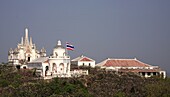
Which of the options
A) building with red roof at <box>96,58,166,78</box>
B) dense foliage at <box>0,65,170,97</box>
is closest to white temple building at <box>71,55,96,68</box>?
building with red roof at <box>96,58,166,78</box>

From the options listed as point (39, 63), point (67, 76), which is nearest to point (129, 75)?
point (67, 76)

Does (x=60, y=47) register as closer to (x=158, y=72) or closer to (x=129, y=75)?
(x=129, y=75)

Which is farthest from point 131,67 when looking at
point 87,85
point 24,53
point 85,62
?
point 24,53

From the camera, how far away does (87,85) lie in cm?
5828

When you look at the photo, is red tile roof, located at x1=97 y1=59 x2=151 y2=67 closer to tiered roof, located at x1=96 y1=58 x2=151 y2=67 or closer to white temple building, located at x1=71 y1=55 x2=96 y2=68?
tiered roof, located at x1=96 y1=58 x2=151 y2=67

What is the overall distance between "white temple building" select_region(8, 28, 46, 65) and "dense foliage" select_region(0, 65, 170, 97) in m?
11.1

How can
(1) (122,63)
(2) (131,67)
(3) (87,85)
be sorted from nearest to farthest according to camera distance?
(3) (87,85), (2) (131,67), (1) (122,63)

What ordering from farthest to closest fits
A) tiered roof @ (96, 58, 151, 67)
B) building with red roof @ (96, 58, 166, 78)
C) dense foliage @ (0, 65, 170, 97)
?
1. tiered roof @ (96, 58, 151, 67)
2. building with red roof @ (96, 58, 166, 78)
3. dense foliage @ (0, 65, 170, 97)

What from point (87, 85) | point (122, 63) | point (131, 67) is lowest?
point (87, 85)

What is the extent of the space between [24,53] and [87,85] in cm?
2363

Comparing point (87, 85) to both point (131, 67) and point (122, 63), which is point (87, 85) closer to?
point (131, 67)

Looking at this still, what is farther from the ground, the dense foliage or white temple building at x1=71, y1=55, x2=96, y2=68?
white temple building at x1=71, y1=55, x2=96, y2=68

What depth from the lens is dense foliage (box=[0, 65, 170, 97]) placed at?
5441 cm

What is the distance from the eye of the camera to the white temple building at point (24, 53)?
7644cm
